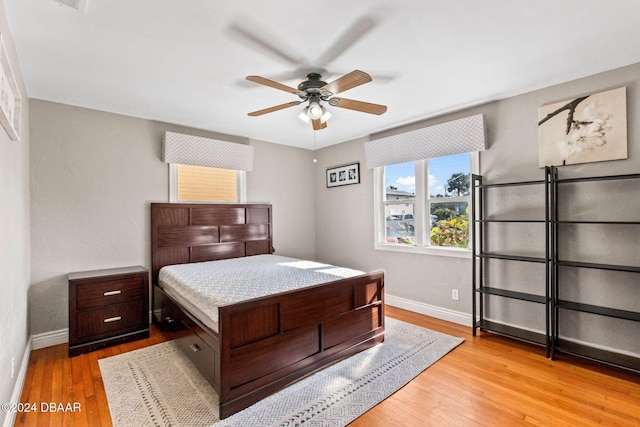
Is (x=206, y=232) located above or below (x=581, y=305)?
above

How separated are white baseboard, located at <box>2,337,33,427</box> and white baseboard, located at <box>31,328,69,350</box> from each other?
0.06m

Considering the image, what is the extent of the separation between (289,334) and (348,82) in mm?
1868

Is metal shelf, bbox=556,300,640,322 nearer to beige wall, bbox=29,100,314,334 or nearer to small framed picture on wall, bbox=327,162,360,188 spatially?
small framed picture on wall, bbox=327,162,360,188

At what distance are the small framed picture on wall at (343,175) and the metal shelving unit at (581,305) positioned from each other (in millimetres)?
2453

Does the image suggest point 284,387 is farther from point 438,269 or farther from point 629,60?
point 629,60

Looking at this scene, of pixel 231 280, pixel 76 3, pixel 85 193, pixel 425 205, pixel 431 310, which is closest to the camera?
pixel 76 3

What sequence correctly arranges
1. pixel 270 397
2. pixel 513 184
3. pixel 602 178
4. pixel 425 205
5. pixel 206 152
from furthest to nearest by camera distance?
pixel 206 152
pixel 425 205
pixel 513 184
pixel 602 178
pixel 270 397

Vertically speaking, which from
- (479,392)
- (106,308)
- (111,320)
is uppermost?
(106,308)

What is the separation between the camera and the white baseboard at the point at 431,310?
11.3 ft

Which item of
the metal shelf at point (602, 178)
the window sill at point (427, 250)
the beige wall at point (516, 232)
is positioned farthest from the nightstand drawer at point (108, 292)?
the metal shelf at point (602, 178)

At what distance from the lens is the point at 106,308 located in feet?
9.71

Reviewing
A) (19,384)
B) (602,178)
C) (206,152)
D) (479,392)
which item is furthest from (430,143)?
(19,384)

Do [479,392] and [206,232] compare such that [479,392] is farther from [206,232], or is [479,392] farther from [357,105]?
[206,232]

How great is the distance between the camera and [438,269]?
12.1ft
